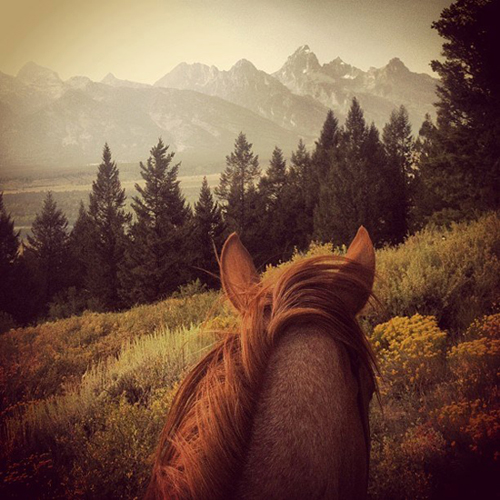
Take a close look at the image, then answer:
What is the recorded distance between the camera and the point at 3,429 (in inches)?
104

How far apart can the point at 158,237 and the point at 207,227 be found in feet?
17.6

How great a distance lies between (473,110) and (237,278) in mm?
4162

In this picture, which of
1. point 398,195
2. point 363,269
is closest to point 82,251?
point 398,195

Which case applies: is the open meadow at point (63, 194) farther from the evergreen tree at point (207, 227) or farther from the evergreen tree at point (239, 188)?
the evergreen tree at point (239, 188)

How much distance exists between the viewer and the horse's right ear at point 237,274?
1035 millimetres

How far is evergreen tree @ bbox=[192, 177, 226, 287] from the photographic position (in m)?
25.5

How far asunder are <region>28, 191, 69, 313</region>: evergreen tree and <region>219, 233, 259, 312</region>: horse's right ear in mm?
29924

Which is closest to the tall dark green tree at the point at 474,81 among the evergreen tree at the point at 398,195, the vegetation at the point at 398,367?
the vegetation at the point at 398,367

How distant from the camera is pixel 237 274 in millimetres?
1146

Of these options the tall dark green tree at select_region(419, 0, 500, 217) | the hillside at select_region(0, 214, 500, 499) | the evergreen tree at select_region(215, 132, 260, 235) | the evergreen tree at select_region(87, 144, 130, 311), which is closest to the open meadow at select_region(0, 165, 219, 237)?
the evergreen tree at select_region(87, 144, 130, 311)

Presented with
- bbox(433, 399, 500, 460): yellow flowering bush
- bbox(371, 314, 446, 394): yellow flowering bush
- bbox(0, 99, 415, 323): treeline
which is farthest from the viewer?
bbox(0, 99, 415, 323): treeline

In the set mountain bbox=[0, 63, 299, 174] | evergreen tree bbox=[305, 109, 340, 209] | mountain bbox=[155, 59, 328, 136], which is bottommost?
evergreen tree bbox=[305, 109, 340, 209]

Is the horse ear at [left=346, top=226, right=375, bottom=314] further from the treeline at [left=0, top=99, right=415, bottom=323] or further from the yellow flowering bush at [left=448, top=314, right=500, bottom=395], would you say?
the treeline at [left=0, top=99, right=415, bottom=323]

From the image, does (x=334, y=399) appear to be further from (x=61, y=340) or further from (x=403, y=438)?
(x=61, y=340)
